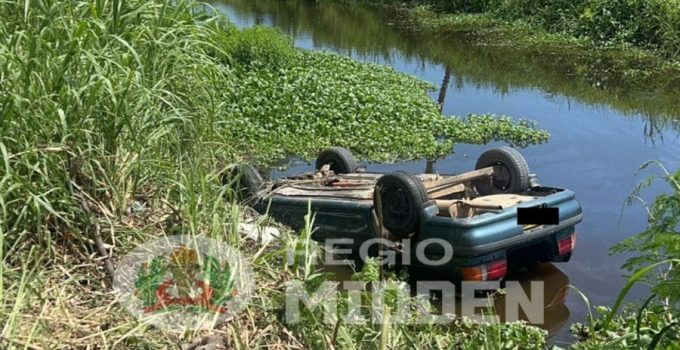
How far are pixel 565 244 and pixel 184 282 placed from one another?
12.5 ft

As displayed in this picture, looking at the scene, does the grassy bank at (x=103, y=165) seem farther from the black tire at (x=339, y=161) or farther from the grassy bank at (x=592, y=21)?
the grassy bank at (x=592, y=21)

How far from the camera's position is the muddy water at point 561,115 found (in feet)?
23.0

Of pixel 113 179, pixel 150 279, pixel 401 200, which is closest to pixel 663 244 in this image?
pixel 150 279

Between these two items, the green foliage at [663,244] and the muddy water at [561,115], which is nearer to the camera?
the green foliage at [663,244]

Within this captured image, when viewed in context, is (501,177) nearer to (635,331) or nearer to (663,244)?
(635,331)

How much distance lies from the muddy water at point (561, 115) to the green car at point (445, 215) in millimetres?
662

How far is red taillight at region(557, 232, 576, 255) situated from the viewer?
625cm

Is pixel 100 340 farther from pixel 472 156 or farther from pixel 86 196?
pixel 472 156

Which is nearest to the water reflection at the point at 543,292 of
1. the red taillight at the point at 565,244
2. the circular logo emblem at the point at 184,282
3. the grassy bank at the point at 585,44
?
the red taillight at the point at 565,244

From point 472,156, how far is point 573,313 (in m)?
3.98

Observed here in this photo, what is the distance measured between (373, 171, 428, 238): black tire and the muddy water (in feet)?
4.21

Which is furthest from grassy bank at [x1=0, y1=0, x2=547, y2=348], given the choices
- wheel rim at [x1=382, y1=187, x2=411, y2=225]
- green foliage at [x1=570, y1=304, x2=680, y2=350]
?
→ wheel rim at [x1=382, y1=187, x2=411, y2=225]

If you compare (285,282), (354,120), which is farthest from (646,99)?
(285,282)

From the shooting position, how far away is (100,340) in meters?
2.93
